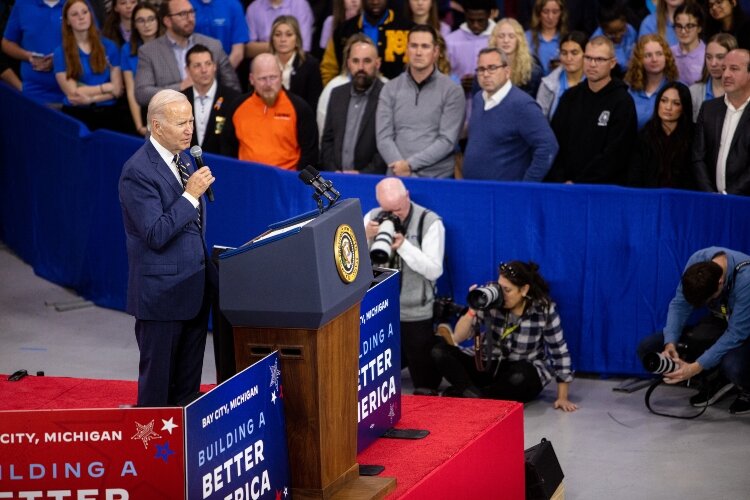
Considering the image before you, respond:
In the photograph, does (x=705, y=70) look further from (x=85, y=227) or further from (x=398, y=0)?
(x=85, y=227)

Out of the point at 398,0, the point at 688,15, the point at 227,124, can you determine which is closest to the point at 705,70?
the point at 688,15

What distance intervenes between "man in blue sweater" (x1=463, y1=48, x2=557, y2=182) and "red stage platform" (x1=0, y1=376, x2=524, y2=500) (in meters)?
2.87

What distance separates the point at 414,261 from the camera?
7848 mm

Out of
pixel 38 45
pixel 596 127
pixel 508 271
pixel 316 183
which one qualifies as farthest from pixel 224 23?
pixel 316 183

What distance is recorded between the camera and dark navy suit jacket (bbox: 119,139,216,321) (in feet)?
16.0

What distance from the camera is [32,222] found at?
1076 centimetres

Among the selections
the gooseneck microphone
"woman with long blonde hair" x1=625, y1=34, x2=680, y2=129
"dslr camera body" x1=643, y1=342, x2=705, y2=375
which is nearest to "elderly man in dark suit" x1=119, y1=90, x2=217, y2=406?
the gooseneck microphone

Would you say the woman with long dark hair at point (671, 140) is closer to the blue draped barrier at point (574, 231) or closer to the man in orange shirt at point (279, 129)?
the blue draped barrier at point (574, 231)

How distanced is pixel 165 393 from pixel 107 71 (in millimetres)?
6021

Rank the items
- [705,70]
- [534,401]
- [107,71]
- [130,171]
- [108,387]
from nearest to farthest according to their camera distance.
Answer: [130,171], [108,387], [534,401], [705,70], [107,71]

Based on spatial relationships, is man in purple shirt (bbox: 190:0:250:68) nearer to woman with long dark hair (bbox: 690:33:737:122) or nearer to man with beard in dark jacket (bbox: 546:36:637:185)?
man with beard in dark jacket (bbox: 546:36:637:185)

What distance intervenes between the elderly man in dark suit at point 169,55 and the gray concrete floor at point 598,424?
1.78 metres

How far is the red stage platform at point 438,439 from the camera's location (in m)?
5.14

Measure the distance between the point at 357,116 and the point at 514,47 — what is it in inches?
49.2
